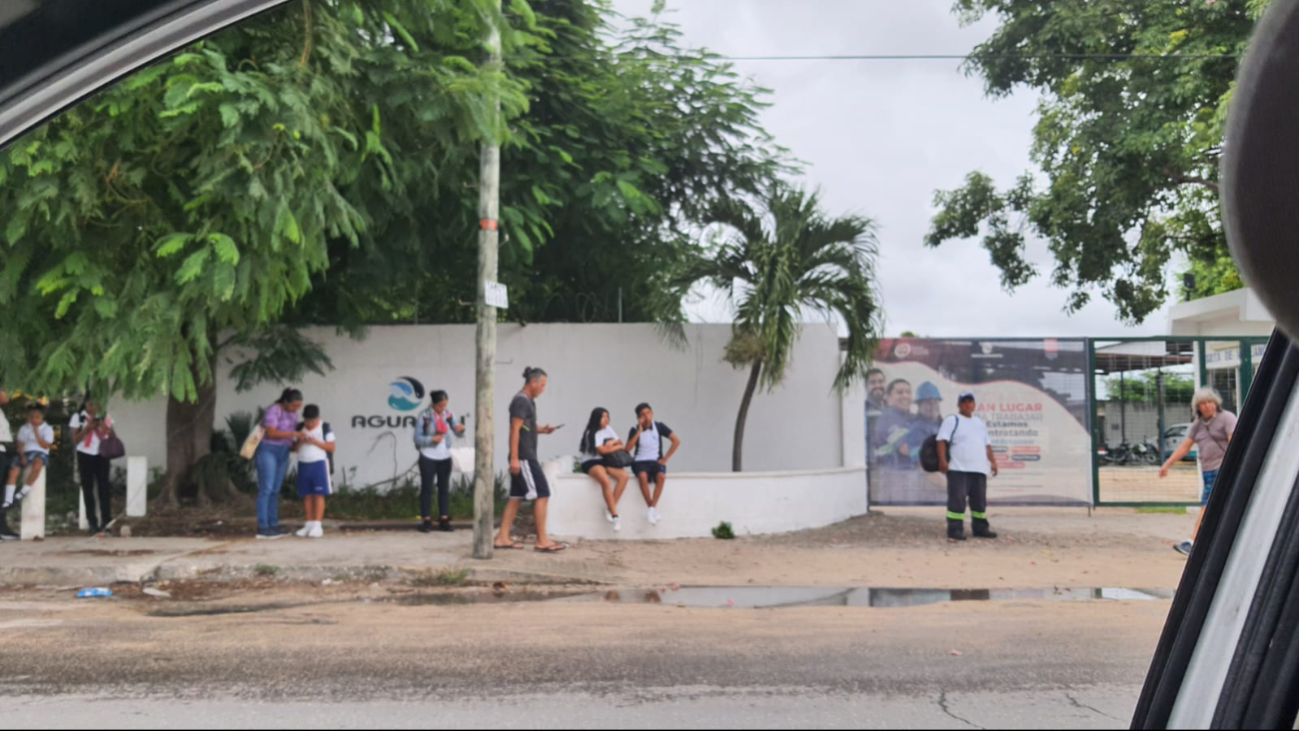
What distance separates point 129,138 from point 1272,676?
945 cm

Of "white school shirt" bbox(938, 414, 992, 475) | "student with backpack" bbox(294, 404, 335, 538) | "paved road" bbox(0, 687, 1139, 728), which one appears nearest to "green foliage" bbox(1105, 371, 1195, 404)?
"paved road" bbox(0, 687, 1139, 728)

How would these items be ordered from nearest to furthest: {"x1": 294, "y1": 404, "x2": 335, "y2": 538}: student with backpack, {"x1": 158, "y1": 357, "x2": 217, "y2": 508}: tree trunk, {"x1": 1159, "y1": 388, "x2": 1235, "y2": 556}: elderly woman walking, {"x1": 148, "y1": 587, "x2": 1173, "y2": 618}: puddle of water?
{"x1": 1159, "y1": 388, "x2": 1235, "y2": 556}: elderly woman walking
{"x1": 148, "y1": 587, "x2": 1173, "y2": 618}: puddle of water
{"x1": 294, "y1": 404, "x2": 335, "y2": 538}: student with backpack
{"x1": 158, "y1": 357, "x2": 217, "y2": 508}: tree trunk

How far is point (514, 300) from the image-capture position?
1578 cm

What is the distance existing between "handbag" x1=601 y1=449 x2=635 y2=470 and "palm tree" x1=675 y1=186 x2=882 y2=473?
9.06ft

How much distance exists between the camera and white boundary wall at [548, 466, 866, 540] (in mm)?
11930

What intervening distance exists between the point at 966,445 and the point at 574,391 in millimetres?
6392

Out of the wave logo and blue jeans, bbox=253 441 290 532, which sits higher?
the wave logo

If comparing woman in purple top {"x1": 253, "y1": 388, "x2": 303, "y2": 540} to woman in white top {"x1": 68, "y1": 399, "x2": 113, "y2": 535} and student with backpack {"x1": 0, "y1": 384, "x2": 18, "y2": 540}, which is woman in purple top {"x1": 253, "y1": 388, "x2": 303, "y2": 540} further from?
student with backpack {"x1": 0, "y1": 384, "x2": 18, "y2": 540}

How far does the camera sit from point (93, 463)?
11820mm

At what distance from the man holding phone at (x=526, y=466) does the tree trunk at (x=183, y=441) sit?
612 centimetres

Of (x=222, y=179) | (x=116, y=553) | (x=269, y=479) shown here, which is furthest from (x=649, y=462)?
(x=116, y=553)

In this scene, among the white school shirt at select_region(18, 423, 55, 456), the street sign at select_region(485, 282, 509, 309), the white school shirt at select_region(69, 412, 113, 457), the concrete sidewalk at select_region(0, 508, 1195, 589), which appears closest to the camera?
the concrete sidewalk at select_region(0, 508, 1195, 589)

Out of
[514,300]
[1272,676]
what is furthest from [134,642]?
[514,300]

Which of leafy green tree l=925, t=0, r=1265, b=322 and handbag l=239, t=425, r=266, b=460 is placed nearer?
leafy green tree l=925, t=0, r=1265, b=322
